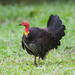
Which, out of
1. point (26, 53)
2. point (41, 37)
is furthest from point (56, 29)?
point (26, 53)

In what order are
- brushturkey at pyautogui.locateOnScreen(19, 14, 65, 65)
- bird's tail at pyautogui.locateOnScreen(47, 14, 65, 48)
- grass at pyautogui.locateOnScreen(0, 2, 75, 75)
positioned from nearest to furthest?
grass at pyautogui.locateOnScreen(0, 2, 75, 75)
brushturkey at pyautogui.locateOnScreen(19, 14, 65, 65)
bird's tail at pyautogui.locateOnScreen(47, 14, 65, 48)

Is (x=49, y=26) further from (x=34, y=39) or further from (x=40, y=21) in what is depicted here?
(x=40, y=21)

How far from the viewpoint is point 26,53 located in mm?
7250

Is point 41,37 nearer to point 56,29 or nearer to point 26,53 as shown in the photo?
point 56,29

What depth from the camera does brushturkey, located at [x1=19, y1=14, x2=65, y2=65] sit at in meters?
5.35

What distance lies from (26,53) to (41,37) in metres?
1.90

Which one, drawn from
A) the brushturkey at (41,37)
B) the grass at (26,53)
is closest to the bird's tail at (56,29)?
the brushturkey at (41,37)

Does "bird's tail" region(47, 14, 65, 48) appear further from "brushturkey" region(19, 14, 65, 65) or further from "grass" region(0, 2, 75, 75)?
"grass" region(0, 2, 75, 75)

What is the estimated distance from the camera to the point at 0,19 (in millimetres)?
13133

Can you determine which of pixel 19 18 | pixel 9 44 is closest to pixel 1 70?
pixel 9 44

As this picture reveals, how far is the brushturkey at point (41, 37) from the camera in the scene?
5.35m

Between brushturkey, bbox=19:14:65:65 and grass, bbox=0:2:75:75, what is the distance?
51 centimetres

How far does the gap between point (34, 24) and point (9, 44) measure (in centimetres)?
341

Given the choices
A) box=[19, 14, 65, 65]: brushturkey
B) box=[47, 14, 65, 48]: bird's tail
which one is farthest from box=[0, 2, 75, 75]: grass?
box=[47, 14, 65, 48]: bird's tail
